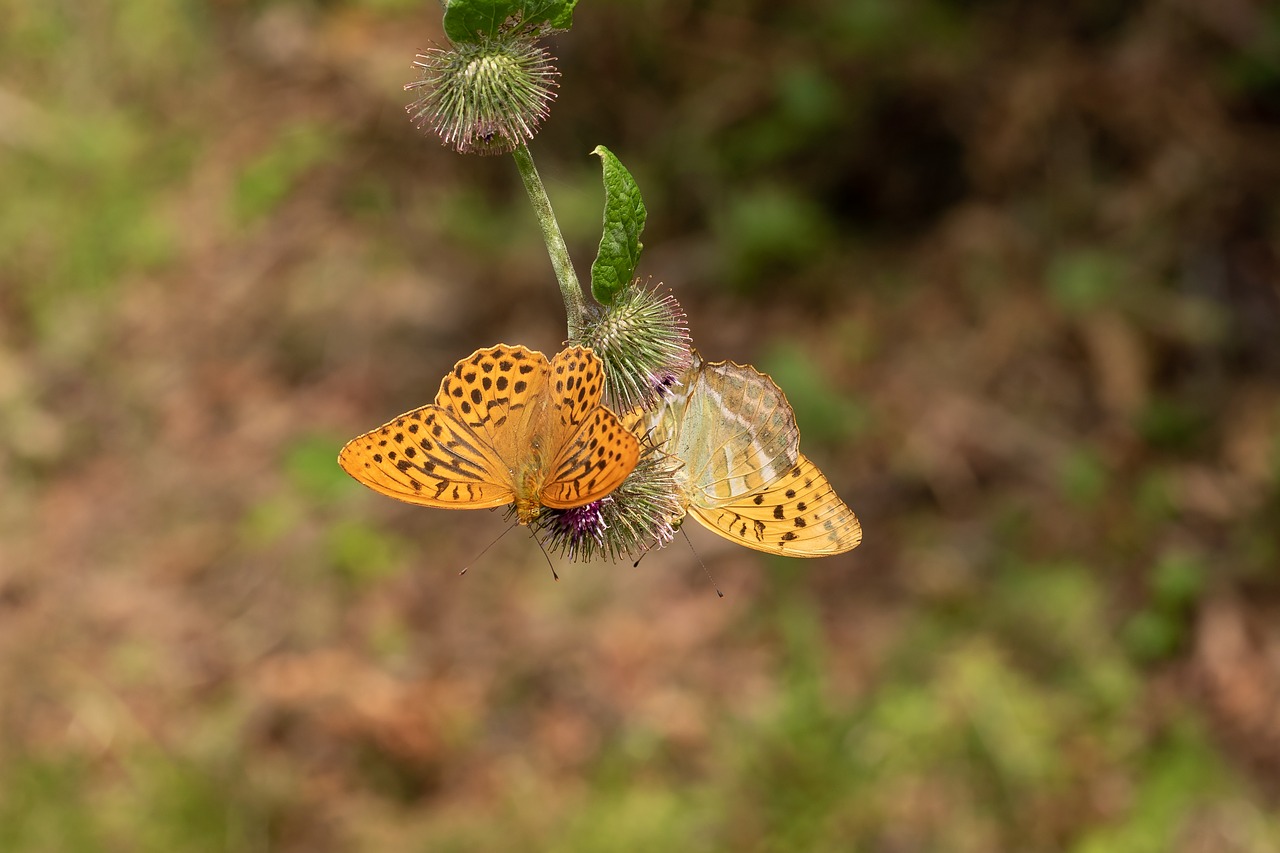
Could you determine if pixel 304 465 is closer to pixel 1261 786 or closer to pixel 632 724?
pixel 632 724

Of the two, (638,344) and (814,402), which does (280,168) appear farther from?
(638,344)

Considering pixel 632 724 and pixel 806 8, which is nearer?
pixel 632 724

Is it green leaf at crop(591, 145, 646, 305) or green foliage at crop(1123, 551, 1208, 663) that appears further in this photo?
green foliage at crop(1123, 551, 1208, 663)

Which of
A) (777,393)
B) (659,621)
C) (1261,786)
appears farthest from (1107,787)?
(777,393)

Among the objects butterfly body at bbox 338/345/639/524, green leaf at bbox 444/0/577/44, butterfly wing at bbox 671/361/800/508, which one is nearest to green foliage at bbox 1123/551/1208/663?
butterfly wing at bbox 671/361/800/508

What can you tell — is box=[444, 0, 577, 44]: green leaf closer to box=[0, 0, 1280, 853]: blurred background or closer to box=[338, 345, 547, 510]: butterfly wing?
box=[338, 345, 547, 510]: butterfly wing

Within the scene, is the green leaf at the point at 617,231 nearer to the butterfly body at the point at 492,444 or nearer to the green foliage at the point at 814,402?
the butterfly body at the point at 492,444
